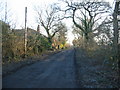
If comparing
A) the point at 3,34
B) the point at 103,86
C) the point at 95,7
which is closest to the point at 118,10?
the point at 103,86

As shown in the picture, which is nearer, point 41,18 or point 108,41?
point 108,41

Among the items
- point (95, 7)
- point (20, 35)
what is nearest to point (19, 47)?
point (20, 35)

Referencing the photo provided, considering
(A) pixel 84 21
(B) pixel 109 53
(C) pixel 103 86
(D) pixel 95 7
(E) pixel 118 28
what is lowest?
(C) pixel 103 86

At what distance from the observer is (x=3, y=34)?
12656mm

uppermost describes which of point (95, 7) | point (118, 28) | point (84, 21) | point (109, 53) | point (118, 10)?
point (95, 7)

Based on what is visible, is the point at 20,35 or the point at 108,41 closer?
the point at 108,41

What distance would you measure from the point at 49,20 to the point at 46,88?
112 ft

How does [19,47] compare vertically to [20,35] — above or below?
below

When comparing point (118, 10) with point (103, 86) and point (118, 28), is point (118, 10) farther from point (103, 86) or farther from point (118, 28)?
point (103, 86)

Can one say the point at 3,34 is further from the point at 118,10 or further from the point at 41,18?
the point at 41,18

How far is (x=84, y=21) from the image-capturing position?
1252 inches

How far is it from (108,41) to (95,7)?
18295 millimetres

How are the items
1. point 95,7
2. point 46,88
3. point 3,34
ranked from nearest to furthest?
point 46,88
point 3,34
point 95,7

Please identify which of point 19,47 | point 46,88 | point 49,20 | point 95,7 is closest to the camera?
point 46,88
